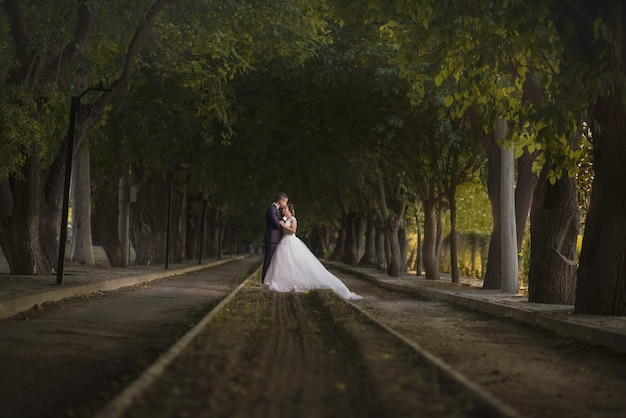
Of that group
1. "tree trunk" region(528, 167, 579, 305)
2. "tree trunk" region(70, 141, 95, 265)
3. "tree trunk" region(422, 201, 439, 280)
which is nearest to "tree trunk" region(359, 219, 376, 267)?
"tree trunk" region(422, 201, 439, 280)

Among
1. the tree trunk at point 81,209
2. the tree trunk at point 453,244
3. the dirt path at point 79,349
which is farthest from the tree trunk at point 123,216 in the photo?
the dirt path at point 79,349

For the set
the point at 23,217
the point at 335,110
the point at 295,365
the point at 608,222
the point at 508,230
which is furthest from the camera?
the point at 335,110

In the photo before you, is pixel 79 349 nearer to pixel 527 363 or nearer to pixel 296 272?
pixel 527 363

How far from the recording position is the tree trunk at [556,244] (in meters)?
15.1

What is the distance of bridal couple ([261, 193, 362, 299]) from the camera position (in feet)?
63.7

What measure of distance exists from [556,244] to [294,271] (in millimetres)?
6944

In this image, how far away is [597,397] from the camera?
6695 mm

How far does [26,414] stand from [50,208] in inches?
641

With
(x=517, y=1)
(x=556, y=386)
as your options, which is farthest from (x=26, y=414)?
(x=517, y=1)

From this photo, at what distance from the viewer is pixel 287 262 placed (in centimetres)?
1998

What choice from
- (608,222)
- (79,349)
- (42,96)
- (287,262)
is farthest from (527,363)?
(42,96)

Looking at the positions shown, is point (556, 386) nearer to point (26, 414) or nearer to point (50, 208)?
point (26, 414)

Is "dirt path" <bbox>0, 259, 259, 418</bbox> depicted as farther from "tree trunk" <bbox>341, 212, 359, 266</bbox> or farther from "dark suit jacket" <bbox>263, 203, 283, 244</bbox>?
"tree trunk" <bbox>341, 212, 359, 266</bbox>

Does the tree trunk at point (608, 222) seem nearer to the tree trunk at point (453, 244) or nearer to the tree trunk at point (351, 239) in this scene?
the tree trunk at point (453, 244)
